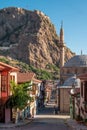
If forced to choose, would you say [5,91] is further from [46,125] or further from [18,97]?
[46,125]

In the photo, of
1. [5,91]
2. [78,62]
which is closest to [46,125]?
[5,91]

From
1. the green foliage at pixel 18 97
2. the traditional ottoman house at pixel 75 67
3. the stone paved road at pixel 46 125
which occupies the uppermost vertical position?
the traditional ottoman house at pixel 75 67

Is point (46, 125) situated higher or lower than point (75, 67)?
lower

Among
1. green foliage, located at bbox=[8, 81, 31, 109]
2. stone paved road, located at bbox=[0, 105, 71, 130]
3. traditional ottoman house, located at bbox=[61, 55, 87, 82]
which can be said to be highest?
traditional ottoman house, located at bbox=[61, 55, 87, 82]

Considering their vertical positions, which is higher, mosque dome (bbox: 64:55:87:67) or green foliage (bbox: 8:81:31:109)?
mosque dome (bbox: 64:55:87:67)

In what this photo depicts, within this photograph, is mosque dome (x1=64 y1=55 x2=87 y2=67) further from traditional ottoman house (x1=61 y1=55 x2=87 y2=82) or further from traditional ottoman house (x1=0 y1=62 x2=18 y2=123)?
traditional ottoman house (x1=0 y1=62 x2=18 y2=123)

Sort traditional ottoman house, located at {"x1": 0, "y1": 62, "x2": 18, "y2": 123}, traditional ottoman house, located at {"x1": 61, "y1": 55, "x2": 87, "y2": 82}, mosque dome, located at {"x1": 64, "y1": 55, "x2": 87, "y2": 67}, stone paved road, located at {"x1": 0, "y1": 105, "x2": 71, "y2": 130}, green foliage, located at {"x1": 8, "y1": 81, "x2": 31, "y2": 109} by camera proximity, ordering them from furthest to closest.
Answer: mosque dome, located at {"x1": 64, "y1": 55, "x2": 87, "y2": 67}
traditional ottoman house, located at {"x1": 61, "y1": 55, "x2": 87, "y2": 82}
green foliage, located at {"x1": 8, "y1": 81, "x2": 31, "y2": 109}
traditional ottoman house, located at {"x1": 0, "y1": 62, "x2": 18, "y2": 123}
stone paved road, located at {"x1": 0, "y1": 105, "x2": 71, "y2": 130}

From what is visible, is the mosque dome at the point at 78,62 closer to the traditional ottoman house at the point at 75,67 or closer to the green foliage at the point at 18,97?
the traditional ottoman house at the point at 75,67

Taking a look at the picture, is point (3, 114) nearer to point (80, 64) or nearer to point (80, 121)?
point (80, 121)

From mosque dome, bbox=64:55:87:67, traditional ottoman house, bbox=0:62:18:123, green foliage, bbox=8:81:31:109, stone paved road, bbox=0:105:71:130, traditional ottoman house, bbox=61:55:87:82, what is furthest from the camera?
mosque dome, bbox=64:55:87:67

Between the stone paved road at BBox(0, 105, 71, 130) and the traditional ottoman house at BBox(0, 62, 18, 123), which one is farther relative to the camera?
the traditional ottoman house at BBox(0, 62, 18, 123)

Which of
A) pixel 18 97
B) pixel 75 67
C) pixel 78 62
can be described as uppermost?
pixel 78 62

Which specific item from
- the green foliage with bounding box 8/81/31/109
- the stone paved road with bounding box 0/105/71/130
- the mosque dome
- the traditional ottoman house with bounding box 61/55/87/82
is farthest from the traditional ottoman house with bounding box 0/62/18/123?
the mosque dome

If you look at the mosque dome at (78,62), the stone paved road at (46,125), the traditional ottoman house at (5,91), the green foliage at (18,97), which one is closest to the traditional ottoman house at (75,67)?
the mosque dome at (78,62)
